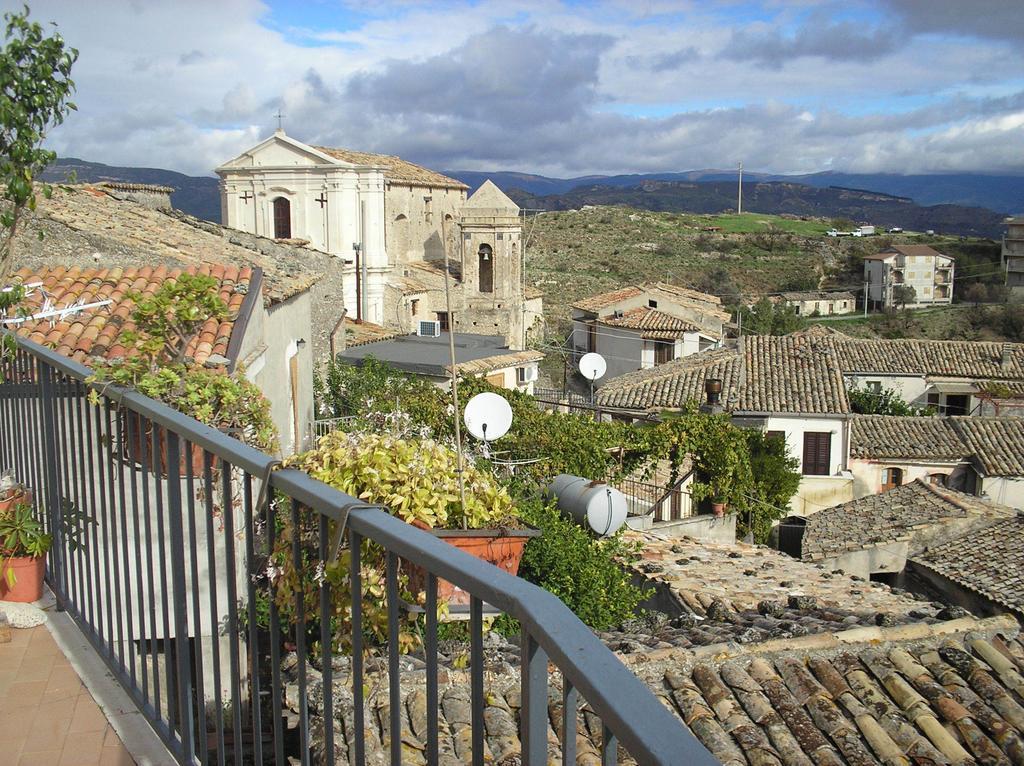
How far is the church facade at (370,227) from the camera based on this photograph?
1521 inches

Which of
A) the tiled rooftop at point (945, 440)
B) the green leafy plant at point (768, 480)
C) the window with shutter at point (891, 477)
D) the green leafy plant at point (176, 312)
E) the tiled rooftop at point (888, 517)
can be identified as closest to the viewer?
the green leafy plant at point (176, 312)

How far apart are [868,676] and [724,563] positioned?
566 centimetres

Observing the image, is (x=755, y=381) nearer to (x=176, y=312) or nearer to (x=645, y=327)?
(x=645, y=327)

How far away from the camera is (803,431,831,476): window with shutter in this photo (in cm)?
2320

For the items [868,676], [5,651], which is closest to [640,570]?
[868,676]

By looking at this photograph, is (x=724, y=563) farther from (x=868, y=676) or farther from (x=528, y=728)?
(x=528, y=728)

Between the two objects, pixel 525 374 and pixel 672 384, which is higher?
pixel 525 374

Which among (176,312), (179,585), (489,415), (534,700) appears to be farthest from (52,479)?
(489,415)

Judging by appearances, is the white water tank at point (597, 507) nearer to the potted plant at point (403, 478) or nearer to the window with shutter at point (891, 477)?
the potted plant at point (403, 478)

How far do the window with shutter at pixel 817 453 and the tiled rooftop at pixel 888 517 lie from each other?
8.20 feet

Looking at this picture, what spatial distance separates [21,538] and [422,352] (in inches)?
849

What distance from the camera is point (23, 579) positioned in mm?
3918

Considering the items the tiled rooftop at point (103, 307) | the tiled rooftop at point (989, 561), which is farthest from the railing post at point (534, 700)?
the tiled rooftop at point (989, 561)

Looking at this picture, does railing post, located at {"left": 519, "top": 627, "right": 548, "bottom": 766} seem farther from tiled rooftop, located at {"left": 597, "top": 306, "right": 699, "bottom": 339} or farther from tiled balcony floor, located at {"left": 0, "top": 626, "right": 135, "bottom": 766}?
tiled rooftop, located at {"left": 597, "top": 306, "right": 699, "bottom": 339}
